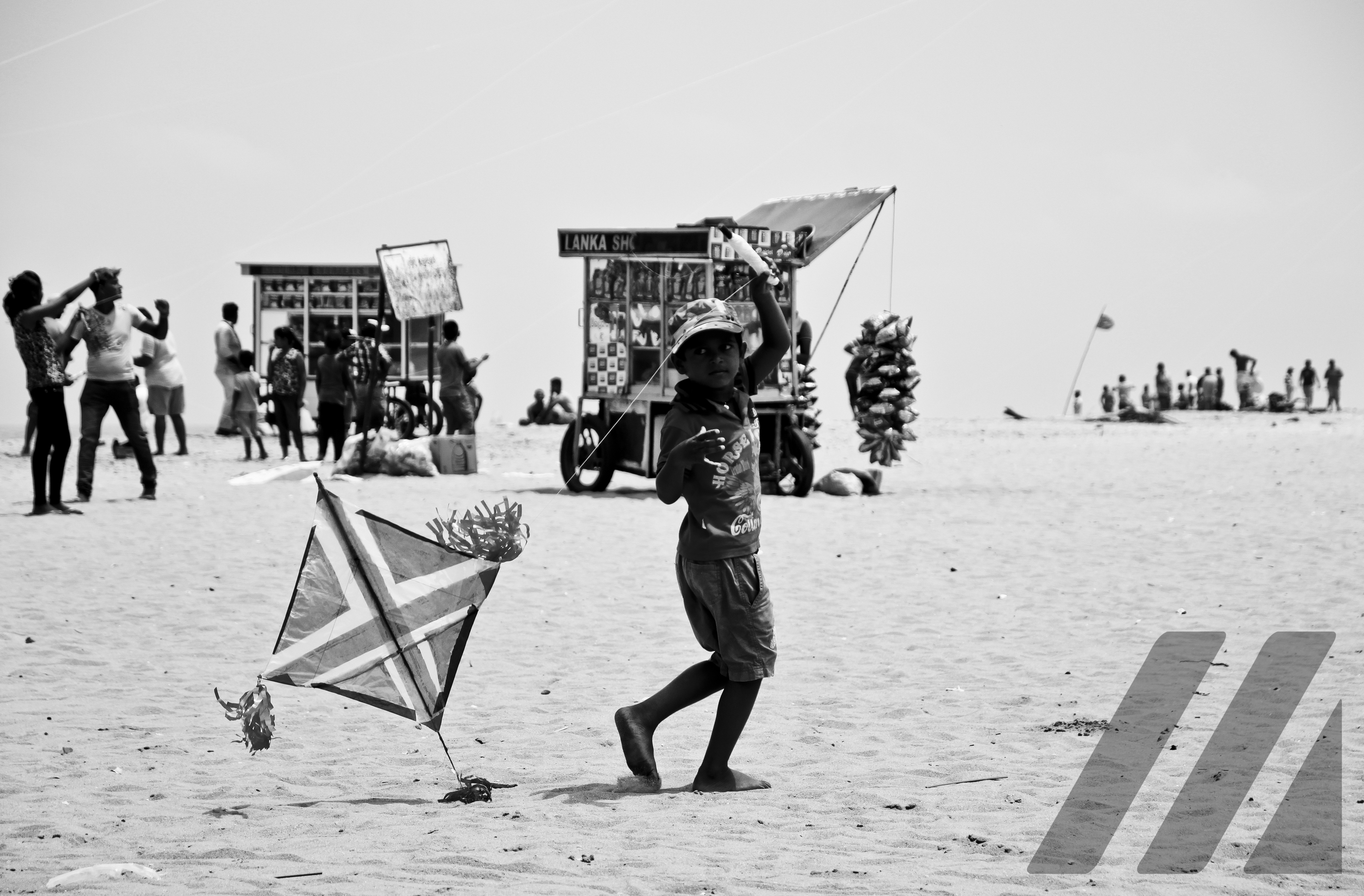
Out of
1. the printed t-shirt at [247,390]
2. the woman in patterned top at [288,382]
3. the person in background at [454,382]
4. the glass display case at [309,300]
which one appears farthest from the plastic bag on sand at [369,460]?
the glass display case at [309,300]

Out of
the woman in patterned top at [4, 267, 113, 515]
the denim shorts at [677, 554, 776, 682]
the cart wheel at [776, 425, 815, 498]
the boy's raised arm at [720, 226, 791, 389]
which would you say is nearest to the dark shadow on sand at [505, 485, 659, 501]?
the cart wheel at [776, 425, 815, 498]

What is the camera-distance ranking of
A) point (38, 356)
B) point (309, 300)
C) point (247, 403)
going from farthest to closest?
point (309, 300), point (247, 403), point (38, 356)

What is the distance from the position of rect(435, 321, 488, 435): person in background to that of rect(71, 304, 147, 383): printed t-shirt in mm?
4880

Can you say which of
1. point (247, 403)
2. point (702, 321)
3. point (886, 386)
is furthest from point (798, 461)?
point (702, 321)

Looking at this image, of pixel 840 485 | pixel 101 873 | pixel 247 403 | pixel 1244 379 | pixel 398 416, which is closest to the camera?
pixel 101 873

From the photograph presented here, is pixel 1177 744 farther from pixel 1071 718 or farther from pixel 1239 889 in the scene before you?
pixel 1239 889

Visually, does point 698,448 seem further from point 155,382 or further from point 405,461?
point 155,382

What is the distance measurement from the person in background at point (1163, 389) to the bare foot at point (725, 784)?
116ft

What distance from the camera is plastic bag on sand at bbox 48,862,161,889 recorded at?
3.49 m

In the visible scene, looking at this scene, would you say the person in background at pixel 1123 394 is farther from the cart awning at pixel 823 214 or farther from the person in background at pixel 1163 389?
the cart awning at pixel 823 214

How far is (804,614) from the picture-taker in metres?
7.98

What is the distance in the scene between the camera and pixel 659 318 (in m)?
13.8

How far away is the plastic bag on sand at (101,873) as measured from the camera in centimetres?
349

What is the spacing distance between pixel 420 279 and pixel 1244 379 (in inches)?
1133
